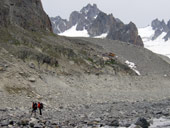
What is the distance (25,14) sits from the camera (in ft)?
172

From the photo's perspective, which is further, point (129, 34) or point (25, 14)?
point (129, 34)

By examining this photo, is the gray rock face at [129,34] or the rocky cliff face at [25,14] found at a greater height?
the gray rock face at [129,34]

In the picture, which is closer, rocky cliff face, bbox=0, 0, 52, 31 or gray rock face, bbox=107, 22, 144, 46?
rocky cliff face, bbox=0, 0, 52, 31

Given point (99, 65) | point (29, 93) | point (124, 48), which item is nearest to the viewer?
point (29, 93)

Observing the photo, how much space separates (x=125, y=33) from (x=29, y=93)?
157452 mm

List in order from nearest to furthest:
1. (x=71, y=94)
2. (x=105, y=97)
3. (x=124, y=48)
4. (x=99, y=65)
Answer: (x=71, y=94) < (x=105, y=97) < (x=99, y=65) < (x=124, y=48)

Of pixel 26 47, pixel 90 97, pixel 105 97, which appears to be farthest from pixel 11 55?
pixel 105 97

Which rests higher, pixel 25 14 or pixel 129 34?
pixel 129 34

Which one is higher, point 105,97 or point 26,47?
point 26,47

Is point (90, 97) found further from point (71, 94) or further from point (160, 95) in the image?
point (160, 95)

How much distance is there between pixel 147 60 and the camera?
65.9 meters

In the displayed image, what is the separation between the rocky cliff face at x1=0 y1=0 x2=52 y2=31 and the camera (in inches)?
1665

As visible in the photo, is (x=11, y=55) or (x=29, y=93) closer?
(x=29, y=93)

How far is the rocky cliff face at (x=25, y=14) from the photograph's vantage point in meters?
42.3
